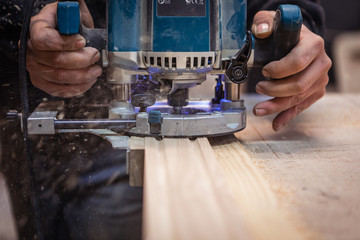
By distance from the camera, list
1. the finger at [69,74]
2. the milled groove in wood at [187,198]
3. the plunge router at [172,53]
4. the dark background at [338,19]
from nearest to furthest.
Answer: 1. the milled groove in wood at [187,198]
2. the plunge router at [172,53]
3. the finger at [69,74]
4. the dark background at [338,19]

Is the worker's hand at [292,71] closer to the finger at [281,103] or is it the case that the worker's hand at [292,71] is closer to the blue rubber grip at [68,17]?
the finger at [281,103]

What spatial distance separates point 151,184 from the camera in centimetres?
77

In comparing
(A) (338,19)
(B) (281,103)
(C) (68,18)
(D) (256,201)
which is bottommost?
(D) (256,201)

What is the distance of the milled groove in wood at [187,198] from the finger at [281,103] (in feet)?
0.91

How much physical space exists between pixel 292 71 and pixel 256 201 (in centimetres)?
47

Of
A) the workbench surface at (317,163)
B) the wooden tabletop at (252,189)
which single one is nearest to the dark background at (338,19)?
the workbench surface at (317,163)

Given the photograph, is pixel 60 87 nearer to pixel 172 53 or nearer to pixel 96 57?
pixel 96 57

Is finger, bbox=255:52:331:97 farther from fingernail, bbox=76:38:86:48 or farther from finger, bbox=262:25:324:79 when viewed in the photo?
fingernail, bbox=76:38:86:48

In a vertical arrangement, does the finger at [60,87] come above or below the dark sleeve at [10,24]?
below

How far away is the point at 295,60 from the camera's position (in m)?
1.05

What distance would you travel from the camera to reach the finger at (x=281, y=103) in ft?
3.83

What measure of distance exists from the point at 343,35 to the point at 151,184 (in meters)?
4.05

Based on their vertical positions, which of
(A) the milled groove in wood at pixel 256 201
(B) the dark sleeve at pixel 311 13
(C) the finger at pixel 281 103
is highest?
(B) the dark sleeve at pixel 311 13

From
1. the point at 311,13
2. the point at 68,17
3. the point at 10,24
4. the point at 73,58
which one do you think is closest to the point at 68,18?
the point at 68,17
